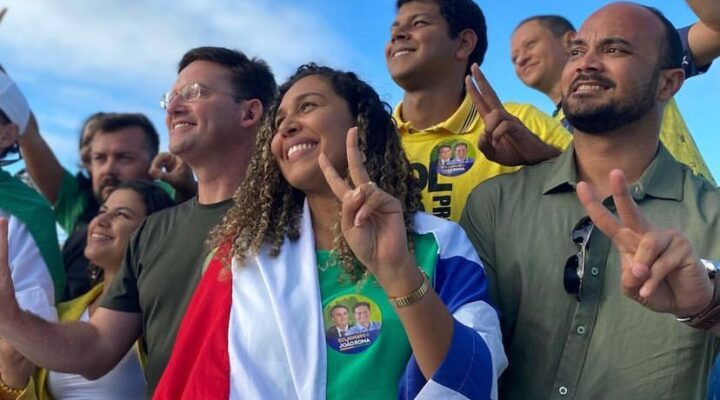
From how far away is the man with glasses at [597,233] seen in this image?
8.35 ft

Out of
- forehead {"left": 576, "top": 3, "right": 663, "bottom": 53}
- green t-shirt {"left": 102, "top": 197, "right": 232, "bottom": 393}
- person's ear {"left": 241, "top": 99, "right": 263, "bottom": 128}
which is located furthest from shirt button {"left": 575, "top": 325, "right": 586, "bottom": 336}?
person's ear {"left": 241, "top": 99, "right": 263, "bottom": 128}

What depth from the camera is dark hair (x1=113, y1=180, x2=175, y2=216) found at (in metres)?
4.35

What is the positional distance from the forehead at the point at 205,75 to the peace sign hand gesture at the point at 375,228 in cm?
175

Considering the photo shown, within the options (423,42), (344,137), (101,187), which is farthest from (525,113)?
(101,187)

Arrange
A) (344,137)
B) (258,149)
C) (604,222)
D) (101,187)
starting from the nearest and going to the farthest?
(604,222) < (344,137) < (258,149) < (101,187)

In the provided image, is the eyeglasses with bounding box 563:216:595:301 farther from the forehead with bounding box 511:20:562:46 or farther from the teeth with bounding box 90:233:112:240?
the forehead with bounding box 511:20:562:46

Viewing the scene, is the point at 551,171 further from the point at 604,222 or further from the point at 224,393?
the point at 224,393

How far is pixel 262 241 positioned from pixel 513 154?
101 cm

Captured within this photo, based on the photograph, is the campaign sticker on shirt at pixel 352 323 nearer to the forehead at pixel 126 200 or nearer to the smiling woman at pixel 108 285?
the smiling woman at pixel 108 285

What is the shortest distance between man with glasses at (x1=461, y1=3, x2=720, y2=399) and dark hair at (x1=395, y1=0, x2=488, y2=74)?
1.13 metres

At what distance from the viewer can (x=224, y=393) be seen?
2.44 m

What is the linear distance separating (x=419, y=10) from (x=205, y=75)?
1091 mm

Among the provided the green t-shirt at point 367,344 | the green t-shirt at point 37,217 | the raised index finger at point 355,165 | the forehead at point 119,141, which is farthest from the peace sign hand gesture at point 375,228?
the forehead at point 119,141

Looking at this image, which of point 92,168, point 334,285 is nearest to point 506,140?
point 334,285
